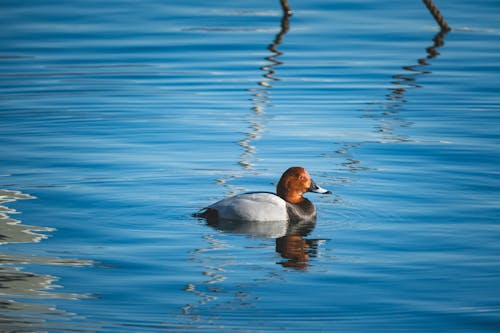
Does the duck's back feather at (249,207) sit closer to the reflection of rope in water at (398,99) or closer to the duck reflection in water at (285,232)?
the duck reflection in water at (285,232)

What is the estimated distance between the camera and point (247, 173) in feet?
41.0

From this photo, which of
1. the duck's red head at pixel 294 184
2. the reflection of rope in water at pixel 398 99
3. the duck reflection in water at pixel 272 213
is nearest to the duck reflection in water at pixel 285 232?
the duck reflection in water at pixel 272 213

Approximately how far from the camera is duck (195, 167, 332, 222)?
10344 millimetres

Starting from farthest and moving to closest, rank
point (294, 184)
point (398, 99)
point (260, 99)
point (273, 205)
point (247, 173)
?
1. point (260, 99)
2. point (398, 99)
3. point (247, 173)
4. point (294, 184)
5. point (273, 205)

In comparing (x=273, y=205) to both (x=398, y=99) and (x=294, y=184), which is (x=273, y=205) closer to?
(x=294, y=184)

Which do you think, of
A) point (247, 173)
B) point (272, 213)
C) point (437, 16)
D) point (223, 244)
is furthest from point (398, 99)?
point (223, 244)

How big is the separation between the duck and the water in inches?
12.2

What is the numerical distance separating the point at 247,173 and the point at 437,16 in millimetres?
12879

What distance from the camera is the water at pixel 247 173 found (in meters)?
8.01

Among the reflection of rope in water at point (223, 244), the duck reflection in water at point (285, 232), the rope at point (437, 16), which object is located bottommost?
the duck reflection in water at point (285, 232)

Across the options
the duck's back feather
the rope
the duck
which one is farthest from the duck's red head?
the rope

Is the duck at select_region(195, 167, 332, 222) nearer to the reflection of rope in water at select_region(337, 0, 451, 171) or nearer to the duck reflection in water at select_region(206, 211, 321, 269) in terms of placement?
the duck reflection in water at select_region(206, 211, 321, 269)

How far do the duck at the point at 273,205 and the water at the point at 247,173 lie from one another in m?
0.31

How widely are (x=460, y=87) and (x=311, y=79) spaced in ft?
9.86
